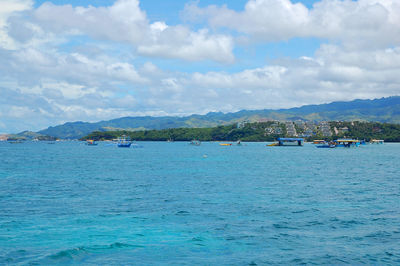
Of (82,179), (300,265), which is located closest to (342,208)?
(300,265)

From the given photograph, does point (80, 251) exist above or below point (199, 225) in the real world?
above

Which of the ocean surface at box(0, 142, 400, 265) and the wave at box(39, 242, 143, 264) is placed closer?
the wave at box(39, 242, 143, 264)

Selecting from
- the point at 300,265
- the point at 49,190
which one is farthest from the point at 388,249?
the point at 49,190

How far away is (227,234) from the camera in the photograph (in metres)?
29.6

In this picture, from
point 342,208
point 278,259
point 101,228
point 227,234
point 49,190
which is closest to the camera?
point 278,259

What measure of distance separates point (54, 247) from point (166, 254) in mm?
8263

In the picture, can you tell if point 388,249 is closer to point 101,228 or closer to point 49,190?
point 101,228

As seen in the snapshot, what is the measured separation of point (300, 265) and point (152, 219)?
53.2 ft

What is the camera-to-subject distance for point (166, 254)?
25062mm

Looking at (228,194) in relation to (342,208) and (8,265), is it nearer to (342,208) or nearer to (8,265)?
(342,208)

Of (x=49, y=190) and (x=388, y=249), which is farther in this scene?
(x=49, y=190)

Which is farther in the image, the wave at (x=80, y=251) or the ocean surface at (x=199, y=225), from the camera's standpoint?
the ocean surface at (x=199, y=225)

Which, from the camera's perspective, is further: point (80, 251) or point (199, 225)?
point (199, 225)

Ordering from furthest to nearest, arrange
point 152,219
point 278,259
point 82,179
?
point 82,179 → point 152,219 → point 278,259
